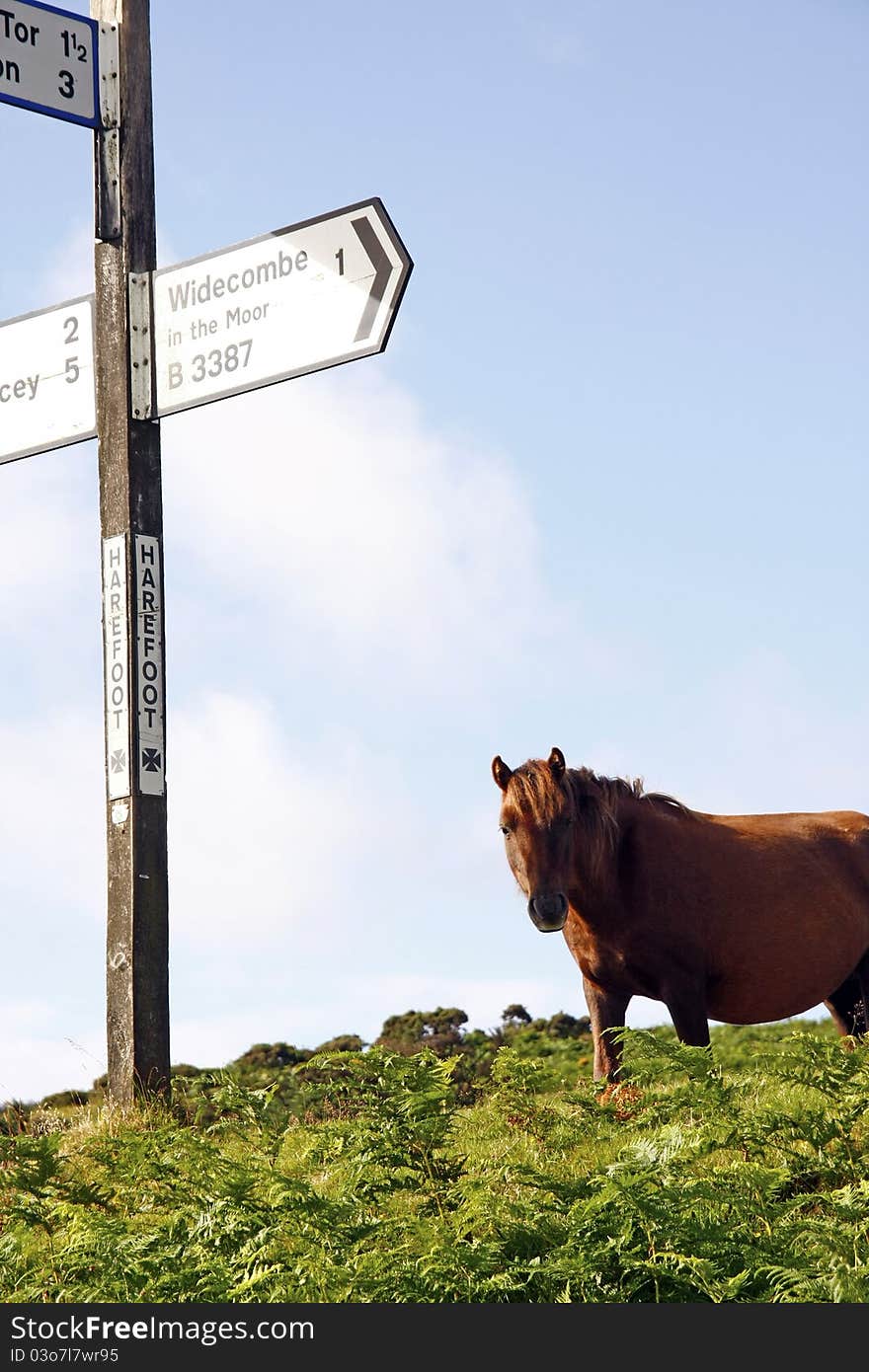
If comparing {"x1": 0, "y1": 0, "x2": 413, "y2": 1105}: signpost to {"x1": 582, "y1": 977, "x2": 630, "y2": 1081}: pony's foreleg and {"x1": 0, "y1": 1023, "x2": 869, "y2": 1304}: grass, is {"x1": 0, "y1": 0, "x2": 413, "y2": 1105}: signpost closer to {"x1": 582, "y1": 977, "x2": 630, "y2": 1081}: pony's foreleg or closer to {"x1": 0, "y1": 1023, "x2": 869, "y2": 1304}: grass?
{"x1": 0, "y1": 1023, "x2": 869, "y2": 1304}: grass

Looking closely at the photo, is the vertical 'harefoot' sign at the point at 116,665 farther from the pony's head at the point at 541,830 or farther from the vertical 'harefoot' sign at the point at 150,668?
the pony's head at the point at 541,830

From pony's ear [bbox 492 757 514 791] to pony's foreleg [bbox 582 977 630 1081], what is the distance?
5.20 feet

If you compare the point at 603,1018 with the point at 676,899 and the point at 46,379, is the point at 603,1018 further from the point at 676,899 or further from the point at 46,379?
the point at 46,379

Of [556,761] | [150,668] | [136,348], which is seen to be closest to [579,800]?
[556,761]

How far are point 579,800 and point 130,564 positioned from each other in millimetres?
3246

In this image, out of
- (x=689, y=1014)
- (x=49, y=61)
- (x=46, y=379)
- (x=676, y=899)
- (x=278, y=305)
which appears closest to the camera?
(x=278, y=305)

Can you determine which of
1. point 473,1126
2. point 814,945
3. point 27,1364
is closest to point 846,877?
point 814,945

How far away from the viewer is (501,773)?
870 centimetres

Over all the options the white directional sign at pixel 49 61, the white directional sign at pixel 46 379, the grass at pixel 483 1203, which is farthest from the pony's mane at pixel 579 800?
the white directional sign at pixel 49 61

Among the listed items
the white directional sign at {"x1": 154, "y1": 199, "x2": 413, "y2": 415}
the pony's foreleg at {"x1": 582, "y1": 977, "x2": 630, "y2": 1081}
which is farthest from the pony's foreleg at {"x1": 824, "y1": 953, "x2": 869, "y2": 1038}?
the white directional sign at {"x1": 154, "y1": 199, "x2": 413, "y2": 415}

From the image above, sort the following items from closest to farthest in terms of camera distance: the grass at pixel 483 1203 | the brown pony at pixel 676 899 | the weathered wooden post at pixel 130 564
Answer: the grass at pixel 483 1203 < the brown pony at pixel 676 899 < the weathered wooden post at pixel 130 564

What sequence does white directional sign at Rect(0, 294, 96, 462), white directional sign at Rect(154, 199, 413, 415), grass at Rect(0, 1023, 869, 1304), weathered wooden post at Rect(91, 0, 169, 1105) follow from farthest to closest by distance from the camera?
white directional sign at Rect(0, 294, 96, 462) < weathered wooden post at Rect(91, 0, 169, 1105) < white directional sign at Rect(154, 199, 413, 415) < grass at Rect(0, 1023, 869, 1304)

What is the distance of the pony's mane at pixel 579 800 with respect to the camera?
854cm

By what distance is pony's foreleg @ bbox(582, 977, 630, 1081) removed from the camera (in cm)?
909
